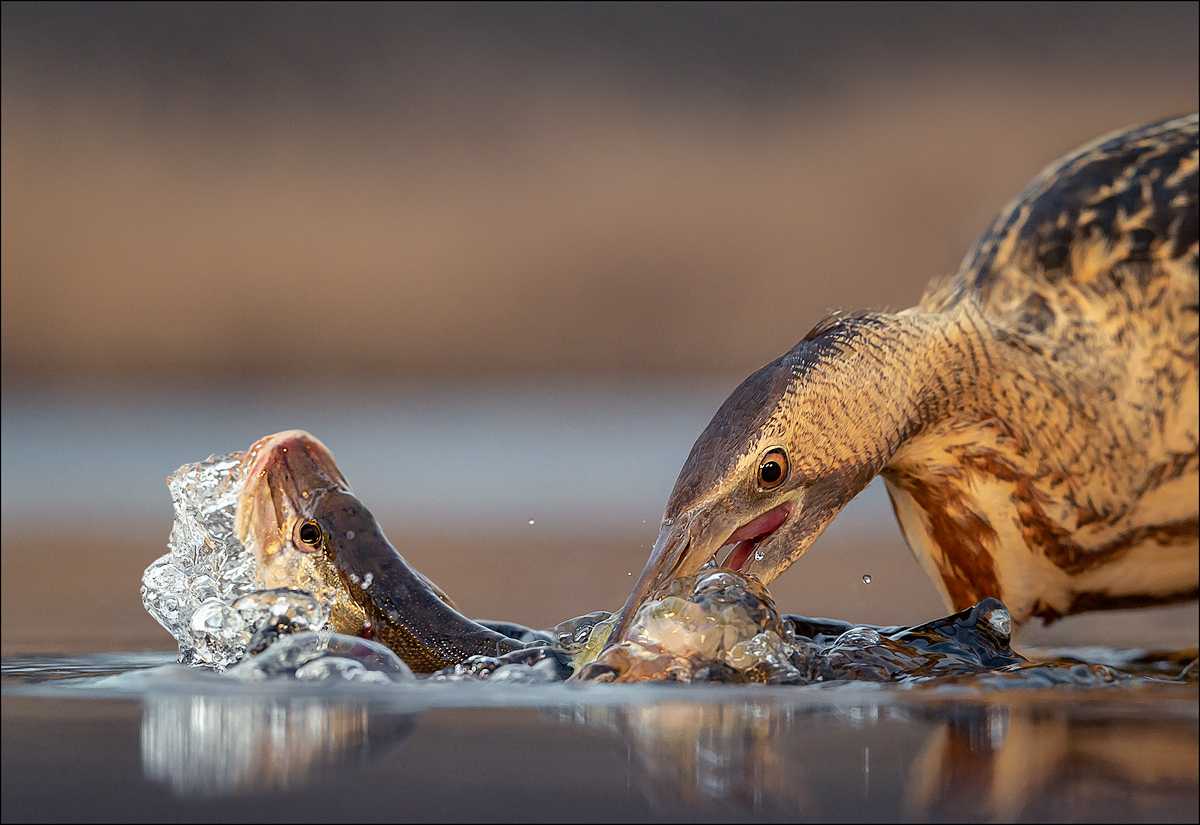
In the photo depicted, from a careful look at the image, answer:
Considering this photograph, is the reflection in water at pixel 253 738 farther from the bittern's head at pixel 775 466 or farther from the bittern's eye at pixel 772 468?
the bittern's eye at pixel 772 468

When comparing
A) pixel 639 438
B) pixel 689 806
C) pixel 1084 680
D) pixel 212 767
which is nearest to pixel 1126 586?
pixel 1084 680

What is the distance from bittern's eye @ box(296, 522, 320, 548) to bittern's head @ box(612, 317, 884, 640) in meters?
0.72

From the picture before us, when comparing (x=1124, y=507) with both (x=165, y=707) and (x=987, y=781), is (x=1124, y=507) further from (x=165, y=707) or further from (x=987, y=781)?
(x=165, y=707)

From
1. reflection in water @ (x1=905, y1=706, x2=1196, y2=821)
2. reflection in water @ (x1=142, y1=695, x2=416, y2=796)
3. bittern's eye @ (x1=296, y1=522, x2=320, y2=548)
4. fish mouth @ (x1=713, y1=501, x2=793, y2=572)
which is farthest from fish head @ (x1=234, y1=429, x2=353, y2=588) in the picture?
reflection in water @ (x1=905, y1=706, x2=1196, y2=821)

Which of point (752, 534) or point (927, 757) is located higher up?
point (752, 534)

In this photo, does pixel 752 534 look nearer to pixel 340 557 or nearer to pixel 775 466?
pixel 775 466

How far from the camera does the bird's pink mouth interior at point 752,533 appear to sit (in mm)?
2717

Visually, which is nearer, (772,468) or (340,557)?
(772,468)

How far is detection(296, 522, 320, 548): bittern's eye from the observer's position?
2891mm

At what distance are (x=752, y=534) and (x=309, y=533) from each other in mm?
902

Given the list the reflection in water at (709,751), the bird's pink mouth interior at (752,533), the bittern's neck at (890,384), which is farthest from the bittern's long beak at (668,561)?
the reflection in water at (709,751)

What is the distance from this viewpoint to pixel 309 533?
114 inches

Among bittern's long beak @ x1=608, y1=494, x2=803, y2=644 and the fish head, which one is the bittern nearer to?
bittern's long beak @ x1=608, y1=494, x2=803, y2=644

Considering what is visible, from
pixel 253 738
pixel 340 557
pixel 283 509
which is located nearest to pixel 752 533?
pixel 340 557
